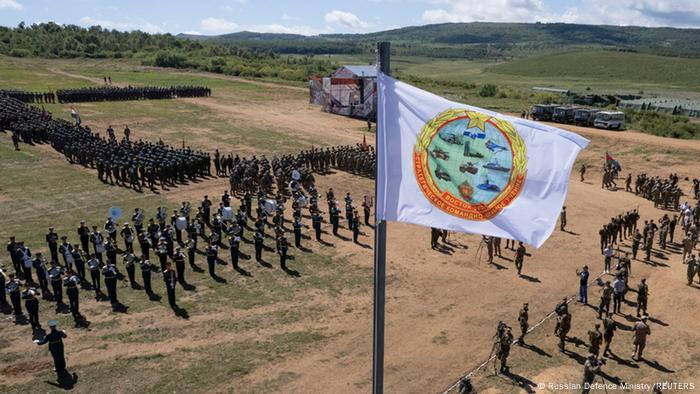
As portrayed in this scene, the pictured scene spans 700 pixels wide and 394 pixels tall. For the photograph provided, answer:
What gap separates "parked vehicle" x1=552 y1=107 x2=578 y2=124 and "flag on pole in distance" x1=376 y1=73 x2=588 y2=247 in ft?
154

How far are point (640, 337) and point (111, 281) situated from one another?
43.9ft

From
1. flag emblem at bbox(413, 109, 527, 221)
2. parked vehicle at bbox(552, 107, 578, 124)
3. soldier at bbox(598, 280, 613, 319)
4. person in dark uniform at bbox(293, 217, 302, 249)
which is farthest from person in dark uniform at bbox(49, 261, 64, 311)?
parked vehicle at bbox(552, 107, 578, 124)

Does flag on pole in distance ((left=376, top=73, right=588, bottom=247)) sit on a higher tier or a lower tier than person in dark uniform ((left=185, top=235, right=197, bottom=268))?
higher

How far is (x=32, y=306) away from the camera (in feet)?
47.8

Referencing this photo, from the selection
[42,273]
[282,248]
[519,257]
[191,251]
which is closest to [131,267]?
[191,251]

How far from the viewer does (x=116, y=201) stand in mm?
26359

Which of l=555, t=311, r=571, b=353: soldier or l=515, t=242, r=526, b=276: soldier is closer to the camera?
l=555, t=311, r=571, b=353: soldier

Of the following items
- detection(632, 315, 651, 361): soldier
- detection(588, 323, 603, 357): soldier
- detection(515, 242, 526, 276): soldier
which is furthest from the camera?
detection(515, 242, 526, 276): soldier

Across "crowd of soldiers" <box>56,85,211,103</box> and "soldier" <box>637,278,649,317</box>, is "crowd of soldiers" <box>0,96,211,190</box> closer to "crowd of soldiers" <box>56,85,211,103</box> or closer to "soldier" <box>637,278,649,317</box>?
"soldier" <box>637,278,649,317</box>

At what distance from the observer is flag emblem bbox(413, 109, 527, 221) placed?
6656 millimetres

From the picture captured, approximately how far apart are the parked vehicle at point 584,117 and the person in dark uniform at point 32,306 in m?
44.1

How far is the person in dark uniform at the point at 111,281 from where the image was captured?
15805 millimetres

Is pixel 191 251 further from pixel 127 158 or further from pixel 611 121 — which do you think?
pixel 611 121

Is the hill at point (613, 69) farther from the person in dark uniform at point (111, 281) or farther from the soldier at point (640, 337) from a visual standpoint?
the person in dark uniform at point (111, 281)
